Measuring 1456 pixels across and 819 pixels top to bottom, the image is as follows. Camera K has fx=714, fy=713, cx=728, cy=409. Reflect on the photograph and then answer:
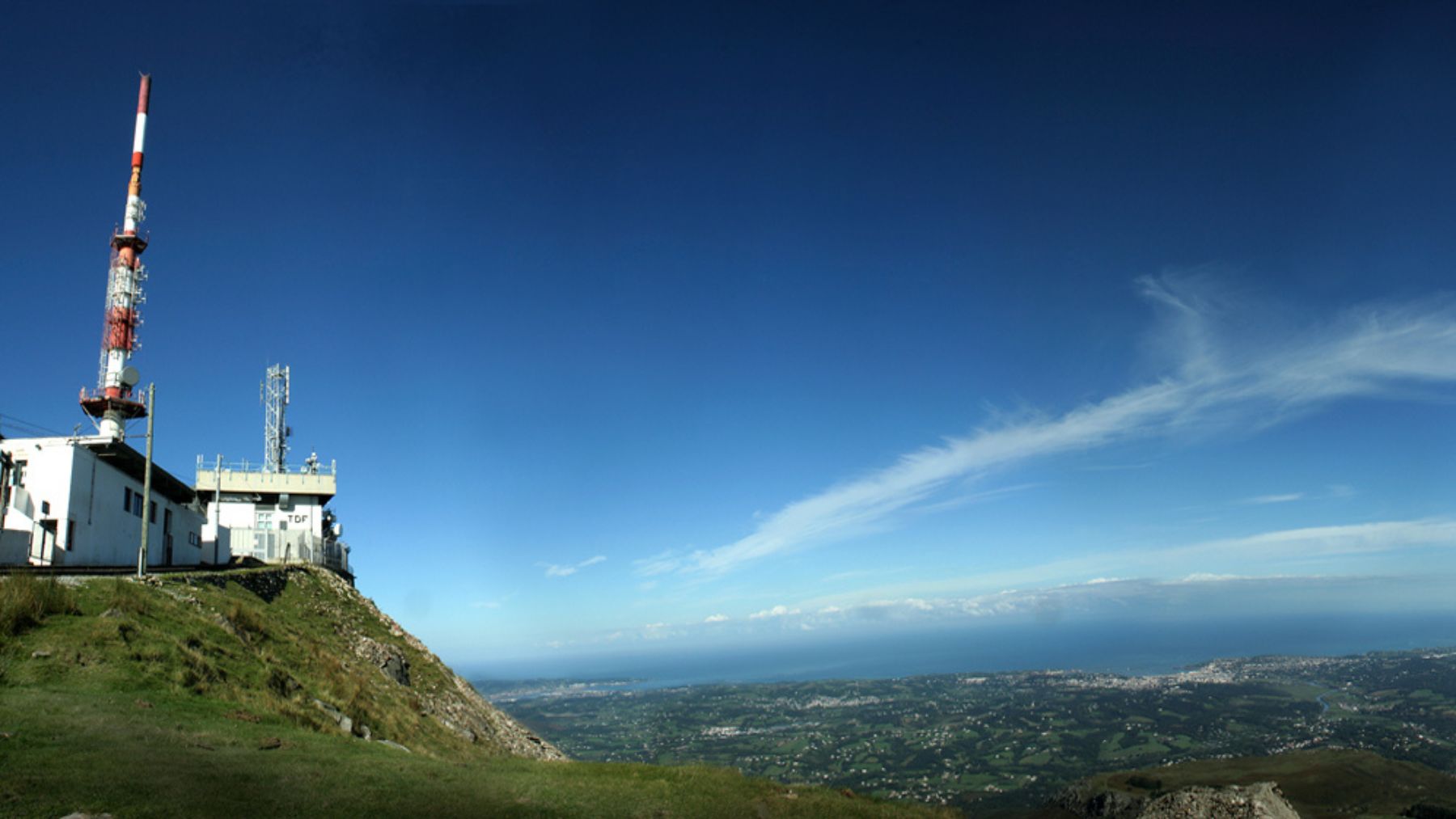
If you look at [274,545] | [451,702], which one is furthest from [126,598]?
[274,545]

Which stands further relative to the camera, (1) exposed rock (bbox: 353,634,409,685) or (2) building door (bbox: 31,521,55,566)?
(1) exposed rock (bbox: 353,634,409,685)

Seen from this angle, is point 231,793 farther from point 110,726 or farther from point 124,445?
point 124,445

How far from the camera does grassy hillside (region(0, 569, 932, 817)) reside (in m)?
12.2

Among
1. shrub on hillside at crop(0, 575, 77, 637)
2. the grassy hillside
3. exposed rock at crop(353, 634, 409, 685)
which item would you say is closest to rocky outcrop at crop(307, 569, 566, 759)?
exposed rock at crop(353, 634, 409, 685)

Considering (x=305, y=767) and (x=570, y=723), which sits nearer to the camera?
(x=305, y=767)

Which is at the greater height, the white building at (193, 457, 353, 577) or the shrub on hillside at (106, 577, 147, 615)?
→ the white building at (193, 457, 353, 577)

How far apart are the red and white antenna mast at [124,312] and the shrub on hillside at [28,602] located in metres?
39.4

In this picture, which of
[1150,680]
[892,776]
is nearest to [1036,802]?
[892,776]

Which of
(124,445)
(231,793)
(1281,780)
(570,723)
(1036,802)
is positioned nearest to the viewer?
(231,793)

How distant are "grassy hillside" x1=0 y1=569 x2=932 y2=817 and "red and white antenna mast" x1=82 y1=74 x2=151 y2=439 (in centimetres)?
3243

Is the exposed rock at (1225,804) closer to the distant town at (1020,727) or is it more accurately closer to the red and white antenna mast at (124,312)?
the distant town at (1020,727)

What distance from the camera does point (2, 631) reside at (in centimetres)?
1736

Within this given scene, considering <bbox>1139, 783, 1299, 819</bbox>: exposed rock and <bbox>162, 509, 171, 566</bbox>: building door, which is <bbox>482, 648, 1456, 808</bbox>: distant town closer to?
<bbox>1139, 783, 1299, 819</bbox>: exposed rock

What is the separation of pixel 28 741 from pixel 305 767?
4529 mm
